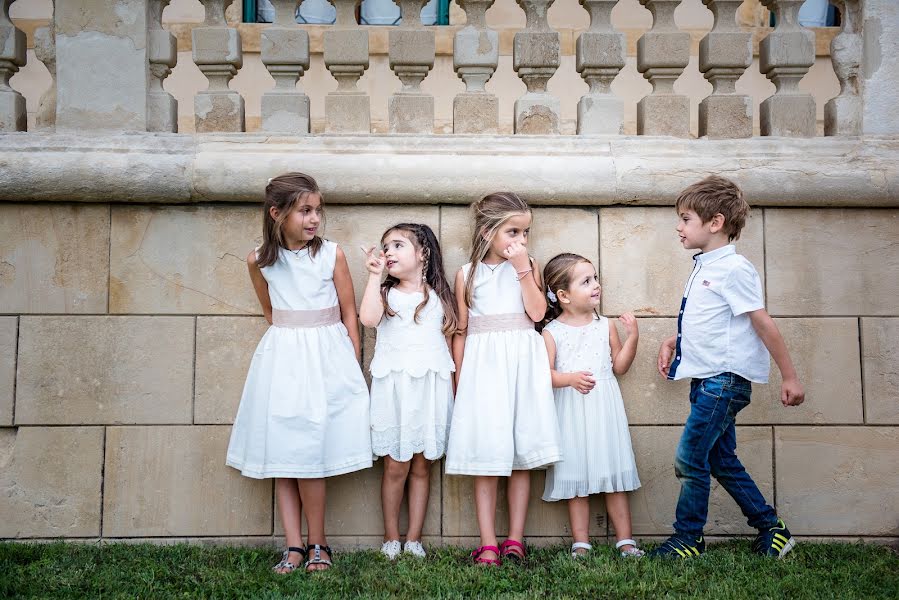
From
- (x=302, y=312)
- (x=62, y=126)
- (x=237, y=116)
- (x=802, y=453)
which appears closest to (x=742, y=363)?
(x=802, y=453)

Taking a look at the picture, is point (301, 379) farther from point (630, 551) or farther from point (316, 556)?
point (630, 551)

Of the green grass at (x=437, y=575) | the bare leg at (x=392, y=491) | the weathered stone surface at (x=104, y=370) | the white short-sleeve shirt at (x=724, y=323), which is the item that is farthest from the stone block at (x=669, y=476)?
the weathered stone surface at (x=104, y=370)

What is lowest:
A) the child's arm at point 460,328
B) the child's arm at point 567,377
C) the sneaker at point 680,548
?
the sneaker at point 680,548

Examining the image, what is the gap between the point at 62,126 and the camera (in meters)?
4.03

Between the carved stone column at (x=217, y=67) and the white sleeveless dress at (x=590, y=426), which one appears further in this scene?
the carved stone column at (x=217, y=67)

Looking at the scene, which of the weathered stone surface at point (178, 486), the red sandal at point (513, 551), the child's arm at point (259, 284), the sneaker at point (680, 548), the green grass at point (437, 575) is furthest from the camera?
the weathered stone surface at point (178, 486)

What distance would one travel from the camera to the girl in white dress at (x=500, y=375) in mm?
3742

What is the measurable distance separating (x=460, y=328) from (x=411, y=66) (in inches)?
53.8

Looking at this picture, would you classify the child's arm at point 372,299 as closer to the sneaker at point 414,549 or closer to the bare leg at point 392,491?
the bare leg at point 392,491

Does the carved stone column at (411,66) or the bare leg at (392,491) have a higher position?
the carved stone column at (411,66)

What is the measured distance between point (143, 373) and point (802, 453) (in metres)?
3.32

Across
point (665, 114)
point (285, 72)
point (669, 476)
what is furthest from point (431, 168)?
point (669, 476)

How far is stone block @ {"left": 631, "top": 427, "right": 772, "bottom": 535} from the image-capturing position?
404 centimetres

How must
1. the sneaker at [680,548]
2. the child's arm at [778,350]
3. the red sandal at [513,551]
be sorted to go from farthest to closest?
the red sandal at [513,551]
the sneaker at [680,548]
the child's arm at [778,350]
